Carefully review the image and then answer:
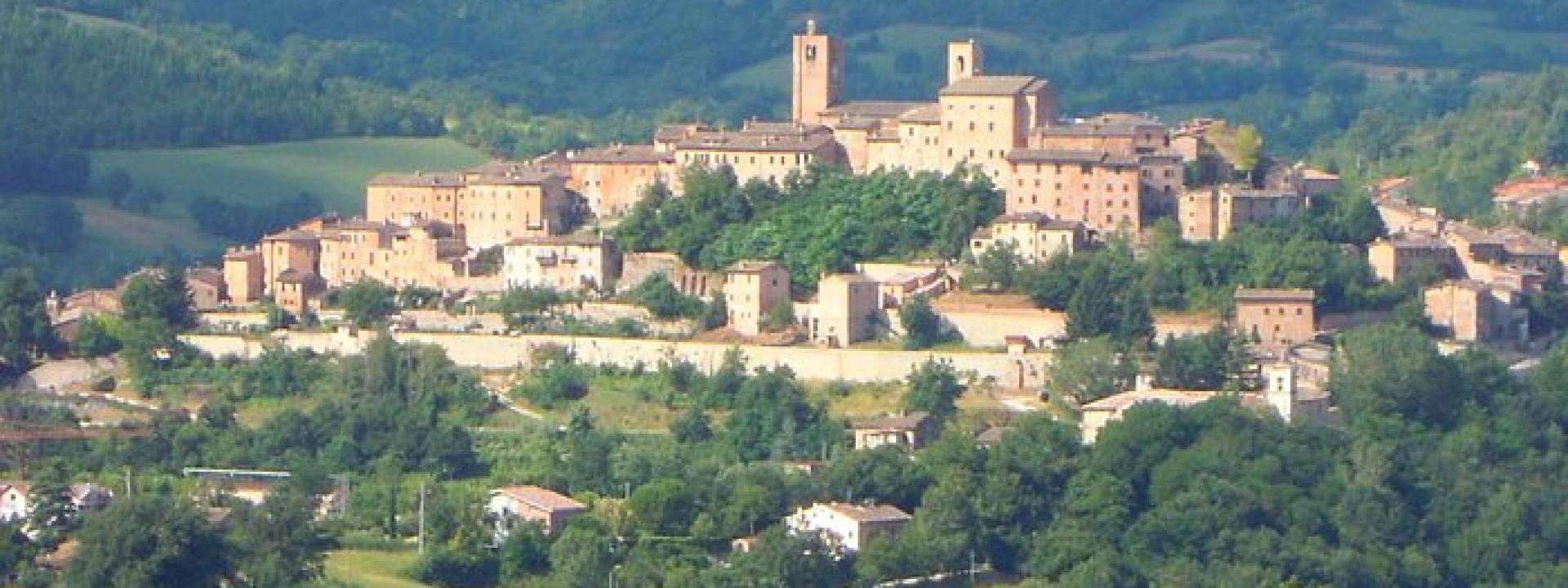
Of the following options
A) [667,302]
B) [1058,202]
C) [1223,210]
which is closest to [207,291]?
[667,302]

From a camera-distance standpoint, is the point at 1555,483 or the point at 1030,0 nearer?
the point at 1555,483

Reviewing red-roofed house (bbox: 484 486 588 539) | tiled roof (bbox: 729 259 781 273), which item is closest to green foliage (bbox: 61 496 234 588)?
red-roofed house (bbox: 484 486 588 539)

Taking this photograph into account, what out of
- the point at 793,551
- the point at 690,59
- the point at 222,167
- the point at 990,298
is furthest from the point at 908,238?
the point at 690,59

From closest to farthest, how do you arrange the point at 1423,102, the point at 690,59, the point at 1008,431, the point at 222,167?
1. the point at 1008,431
2. the point at 222,167
3. the point at 1423,102
4. the point at 690,59

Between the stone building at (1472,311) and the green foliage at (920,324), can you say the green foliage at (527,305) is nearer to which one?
the green foliage at (920,324)

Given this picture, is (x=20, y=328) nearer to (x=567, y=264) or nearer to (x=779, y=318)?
(x=567, y=264)

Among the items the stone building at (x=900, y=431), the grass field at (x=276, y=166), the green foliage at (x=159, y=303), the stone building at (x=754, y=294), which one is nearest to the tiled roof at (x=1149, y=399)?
the stone building at (x=900, y=431)

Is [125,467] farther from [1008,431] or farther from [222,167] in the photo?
[222,167]
